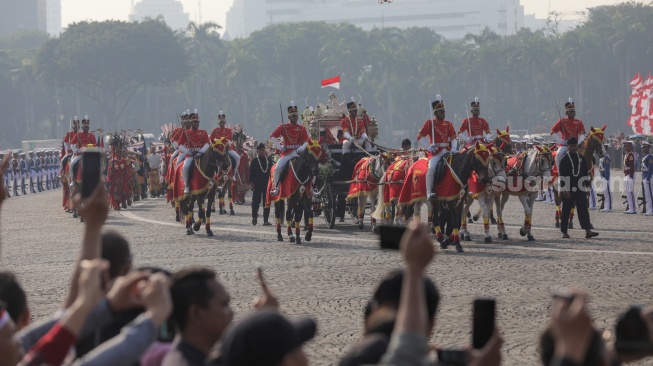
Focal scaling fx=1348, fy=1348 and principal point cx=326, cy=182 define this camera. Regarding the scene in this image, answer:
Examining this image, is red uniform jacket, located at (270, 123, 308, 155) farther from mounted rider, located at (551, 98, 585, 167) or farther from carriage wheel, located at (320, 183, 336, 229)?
mounted rider, located at (551, 98, 585, 167)

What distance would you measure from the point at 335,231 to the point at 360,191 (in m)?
0.87

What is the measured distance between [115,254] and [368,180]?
1890cm

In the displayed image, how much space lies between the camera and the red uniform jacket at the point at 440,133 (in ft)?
68.9

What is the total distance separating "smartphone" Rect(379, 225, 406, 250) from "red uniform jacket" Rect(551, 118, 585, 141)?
19470 millimetres

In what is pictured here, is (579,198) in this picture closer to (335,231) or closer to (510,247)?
(510,247)

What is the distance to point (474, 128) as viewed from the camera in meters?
23.0

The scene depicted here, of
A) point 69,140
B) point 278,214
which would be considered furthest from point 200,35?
point 278,214

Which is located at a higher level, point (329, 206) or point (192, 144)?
point (192, 144)

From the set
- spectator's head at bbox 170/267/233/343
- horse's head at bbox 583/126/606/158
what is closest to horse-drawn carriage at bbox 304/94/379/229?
horse's head at bbox 583/126/606/158

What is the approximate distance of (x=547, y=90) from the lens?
109 metres

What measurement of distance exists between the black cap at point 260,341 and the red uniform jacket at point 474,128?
18.6 metres

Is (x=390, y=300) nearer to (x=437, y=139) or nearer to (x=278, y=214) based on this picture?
(x=437, y=139)

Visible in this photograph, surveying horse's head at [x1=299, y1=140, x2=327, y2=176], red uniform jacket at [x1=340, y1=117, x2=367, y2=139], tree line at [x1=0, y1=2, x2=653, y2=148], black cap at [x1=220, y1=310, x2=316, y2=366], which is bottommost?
black cap at [x1=220, y1=310, x2=316, y2=366]

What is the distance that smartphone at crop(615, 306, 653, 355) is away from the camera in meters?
4.80
